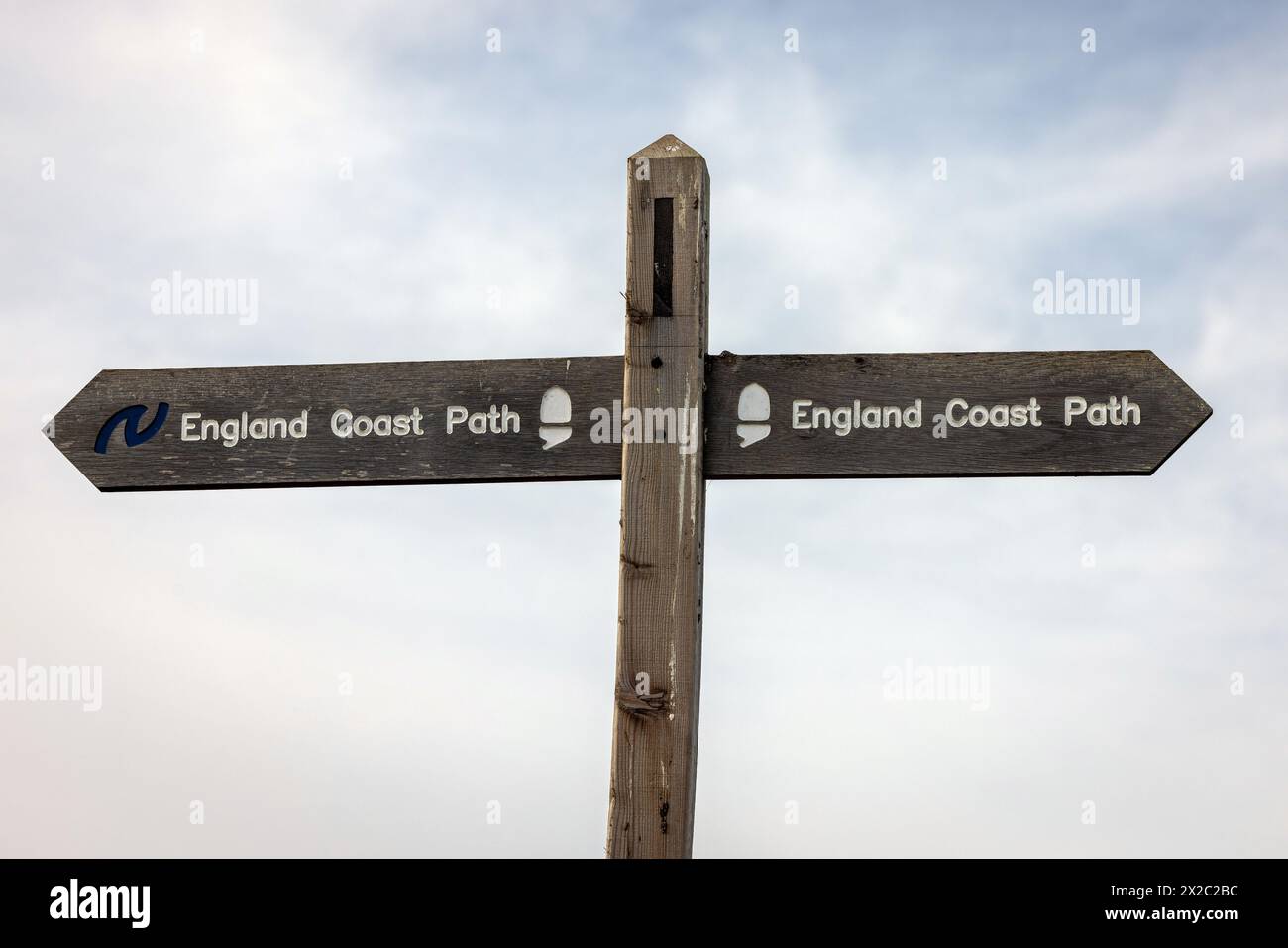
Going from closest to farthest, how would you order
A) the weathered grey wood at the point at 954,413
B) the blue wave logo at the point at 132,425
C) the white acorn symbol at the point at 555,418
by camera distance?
the weathered grey wood at the point at 954,413 → the white acorn symbol at the point at 555,418 → the blue wave logo at the point at 132,425

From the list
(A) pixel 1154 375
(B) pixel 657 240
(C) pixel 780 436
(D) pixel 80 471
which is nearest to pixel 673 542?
(C) pixel 780 436

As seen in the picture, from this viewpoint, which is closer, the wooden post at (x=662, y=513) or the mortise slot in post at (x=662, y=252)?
Answer: the wooden post at (x=662, y=513)

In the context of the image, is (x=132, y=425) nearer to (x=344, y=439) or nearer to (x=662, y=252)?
(x=344, y=439)

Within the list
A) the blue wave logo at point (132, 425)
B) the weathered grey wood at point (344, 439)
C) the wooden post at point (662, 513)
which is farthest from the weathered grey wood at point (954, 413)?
the blue wave logo at point (132, 425)

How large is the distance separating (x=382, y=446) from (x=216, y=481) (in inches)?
18.8

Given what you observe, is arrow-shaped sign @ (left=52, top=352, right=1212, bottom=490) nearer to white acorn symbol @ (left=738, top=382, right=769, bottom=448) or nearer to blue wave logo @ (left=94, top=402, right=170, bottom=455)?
white acorn symbol @ (left=738, top=382, right=769, bottom=448)

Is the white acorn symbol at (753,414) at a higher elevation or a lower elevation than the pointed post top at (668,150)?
lower

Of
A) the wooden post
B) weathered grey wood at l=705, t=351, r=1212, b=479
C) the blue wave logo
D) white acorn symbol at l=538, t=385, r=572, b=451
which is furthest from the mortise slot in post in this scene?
Result: the blue wave logo

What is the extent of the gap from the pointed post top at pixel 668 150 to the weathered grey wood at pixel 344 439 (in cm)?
53

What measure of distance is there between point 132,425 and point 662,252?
5.09ft

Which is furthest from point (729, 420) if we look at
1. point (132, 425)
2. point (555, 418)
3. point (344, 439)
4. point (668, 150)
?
point (132, 425)

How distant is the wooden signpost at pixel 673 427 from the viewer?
3.14m

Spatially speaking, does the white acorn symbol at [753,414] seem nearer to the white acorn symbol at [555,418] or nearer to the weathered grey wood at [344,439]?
the weathered grey wood at [344,439]
